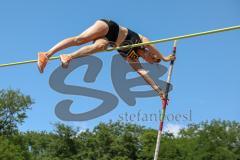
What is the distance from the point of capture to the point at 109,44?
6.50 m

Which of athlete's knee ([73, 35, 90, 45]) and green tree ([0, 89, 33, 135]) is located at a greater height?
green tree ([0, 89, 33, 135])

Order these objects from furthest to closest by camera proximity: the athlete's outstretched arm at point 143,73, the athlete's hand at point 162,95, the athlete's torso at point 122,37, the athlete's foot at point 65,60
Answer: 1. the athlete's outstretched arm at point 143,73
2. the athlete's hand at point 162,95
3. the athlete's torso at point 122,37
4. the athlete's foot at point 65,60

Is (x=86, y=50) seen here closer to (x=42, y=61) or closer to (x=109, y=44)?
(x=109, y=44)

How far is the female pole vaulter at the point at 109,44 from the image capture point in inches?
243

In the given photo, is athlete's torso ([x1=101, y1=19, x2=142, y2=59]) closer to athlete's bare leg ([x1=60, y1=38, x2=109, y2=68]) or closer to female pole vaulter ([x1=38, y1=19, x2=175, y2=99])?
female pole vaulter ([x1=38, y1=19, x2=175, y2=99])

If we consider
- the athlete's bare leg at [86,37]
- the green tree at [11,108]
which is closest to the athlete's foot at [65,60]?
the athlete's bare leg at [86,37]

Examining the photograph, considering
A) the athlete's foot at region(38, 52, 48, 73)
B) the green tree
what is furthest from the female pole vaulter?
the green tree

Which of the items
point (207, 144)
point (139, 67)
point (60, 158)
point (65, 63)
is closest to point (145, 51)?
point (139, 67)

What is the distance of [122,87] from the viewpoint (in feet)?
27.7

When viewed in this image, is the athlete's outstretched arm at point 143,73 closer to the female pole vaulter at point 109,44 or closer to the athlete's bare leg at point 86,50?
the female pole vaulter at point 109,44

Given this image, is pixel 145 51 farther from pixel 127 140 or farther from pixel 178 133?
pixel 178 133

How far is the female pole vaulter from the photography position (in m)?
6.18

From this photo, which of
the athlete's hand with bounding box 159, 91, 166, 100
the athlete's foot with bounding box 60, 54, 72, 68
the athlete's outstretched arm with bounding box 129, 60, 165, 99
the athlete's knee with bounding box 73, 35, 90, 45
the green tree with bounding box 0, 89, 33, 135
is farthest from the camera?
the green tree with bounding box 0, 89, 33, 135

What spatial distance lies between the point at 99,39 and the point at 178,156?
35.2 meters
